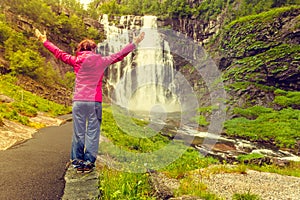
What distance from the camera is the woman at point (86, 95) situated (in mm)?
4374

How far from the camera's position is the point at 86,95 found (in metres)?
4.35

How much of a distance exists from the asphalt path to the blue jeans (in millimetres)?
608

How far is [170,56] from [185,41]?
29.0 ft

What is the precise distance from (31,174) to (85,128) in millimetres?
1422

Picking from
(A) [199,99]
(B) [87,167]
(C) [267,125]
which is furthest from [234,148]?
(A) [199,99]

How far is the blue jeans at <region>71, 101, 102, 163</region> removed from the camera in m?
4.38

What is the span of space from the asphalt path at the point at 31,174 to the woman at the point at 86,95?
0.60m

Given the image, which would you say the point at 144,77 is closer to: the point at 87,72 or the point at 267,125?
the point at 267,125

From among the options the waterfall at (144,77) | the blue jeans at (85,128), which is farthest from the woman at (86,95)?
the waterfall at (144,77)

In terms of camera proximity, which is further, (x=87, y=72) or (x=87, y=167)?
(x=87, y=167)

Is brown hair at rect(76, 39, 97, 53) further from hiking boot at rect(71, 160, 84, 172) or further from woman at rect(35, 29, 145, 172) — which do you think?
hiking boot at rect(71, 160, 84, 172)

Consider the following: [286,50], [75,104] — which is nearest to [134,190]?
[75,104]

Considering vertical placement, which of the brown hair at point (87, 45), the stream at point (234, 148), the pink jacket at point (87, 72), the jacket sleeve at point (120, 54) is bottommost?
the stream at point (234, 148)

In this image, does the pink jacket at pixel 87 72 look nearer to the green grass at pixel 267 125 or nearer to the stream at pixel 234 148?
the stream at pixel 234 148
